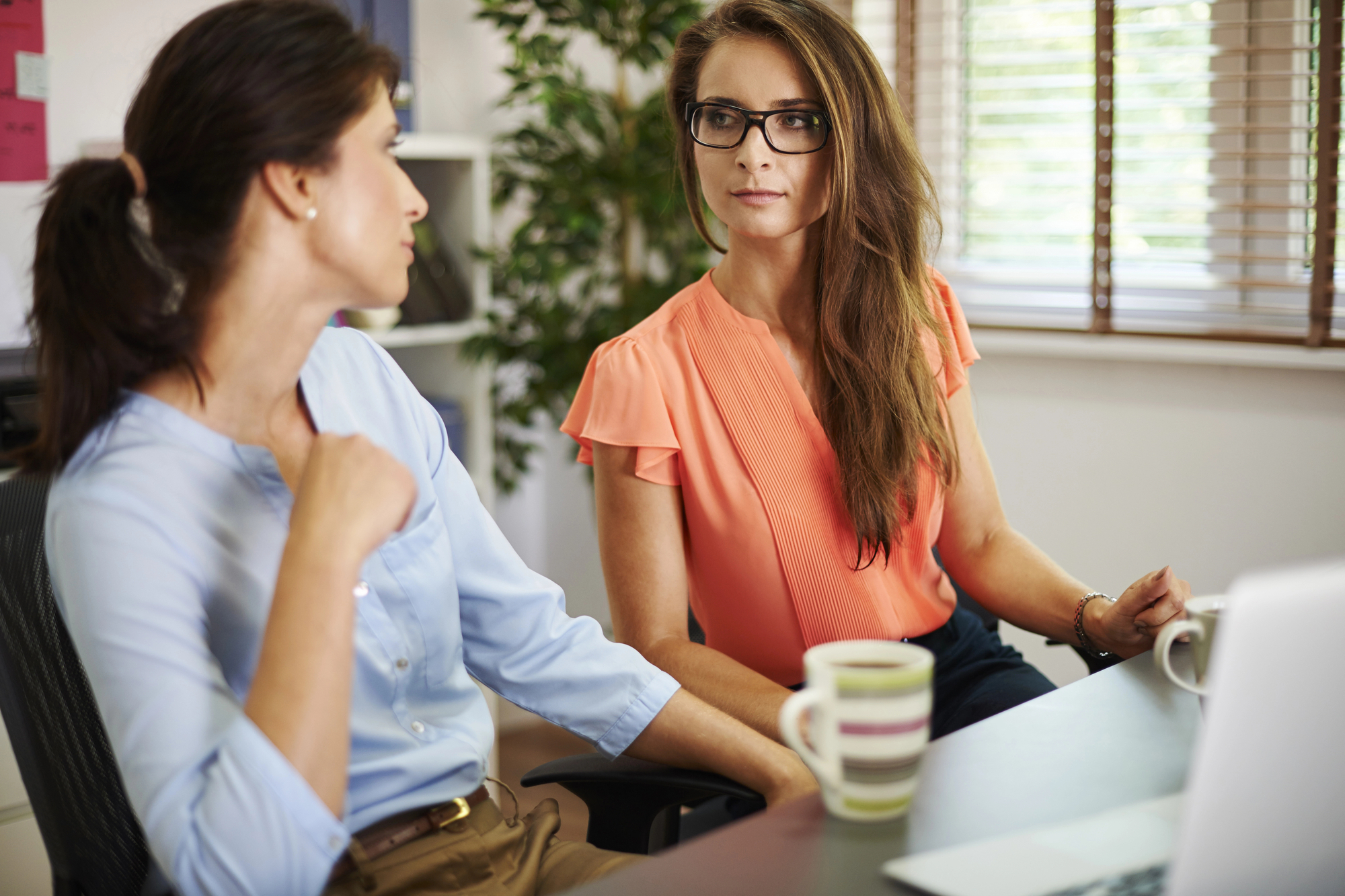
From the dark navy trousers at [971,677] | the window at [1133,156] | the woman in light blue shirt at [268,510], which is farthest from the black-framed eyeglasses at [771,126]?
the window at [1133,156]

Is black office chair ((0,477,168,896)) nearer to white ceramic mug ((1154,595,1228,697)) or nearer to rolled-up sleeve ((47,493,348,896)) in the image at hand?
rolled-up sleeve ((47,493,348,896))

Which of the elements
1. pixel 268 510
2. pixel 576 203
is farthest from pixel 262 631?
pixel 576 203

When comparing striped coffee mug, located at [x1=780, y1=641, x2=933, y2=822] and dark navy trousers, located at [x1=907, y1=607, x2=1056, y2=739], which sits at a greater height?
striped coffee mug, located at [x1=780, y1=641, x2=933, y2=822]

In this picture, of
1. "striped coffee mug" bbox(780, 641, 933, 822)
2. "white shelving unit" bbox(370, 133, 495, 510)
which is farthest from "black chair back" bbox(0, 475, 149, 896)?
"white shelving unit" bbox(370, 133, 495, 510)

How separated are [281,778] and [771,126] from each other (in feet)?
3.50

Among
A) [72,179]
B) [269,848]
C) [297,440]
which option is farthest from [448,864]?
[72,179]

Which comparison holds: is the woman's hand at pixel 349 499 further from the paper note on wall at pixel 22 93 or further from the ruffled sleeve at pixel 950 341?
the paper note on wall at pixel 22 93

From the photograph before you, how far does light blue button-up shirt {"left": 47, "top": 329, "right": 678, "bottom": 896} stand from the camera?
0.79 m

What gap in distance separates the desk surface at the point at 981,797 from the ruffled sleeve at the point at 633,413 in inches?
23.4

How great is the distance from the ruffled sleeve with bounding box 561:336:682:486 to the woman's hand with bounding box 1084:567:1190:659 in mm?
540

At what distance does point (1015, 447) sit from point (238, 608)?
212 centimetres

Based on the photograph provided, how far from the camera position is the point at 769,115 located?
5.06 ft

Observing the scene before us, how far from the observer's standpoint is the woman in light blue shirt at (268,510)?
0.81m

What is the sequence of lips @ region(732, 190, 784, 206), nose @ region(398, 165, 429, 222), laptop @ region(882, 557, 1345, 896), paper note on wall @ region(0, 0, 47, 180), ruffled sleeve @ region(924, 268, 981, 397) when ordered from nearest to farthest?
laptop @ region(882, 557, 1345, 896), nose @ region(398, 165, 429, 222), lips @ region(732, 190, 784, 206), ruffled sleeve @ region(924, 268, 981, 397), paper note on wall @ region(0, 0, 47, 180)
